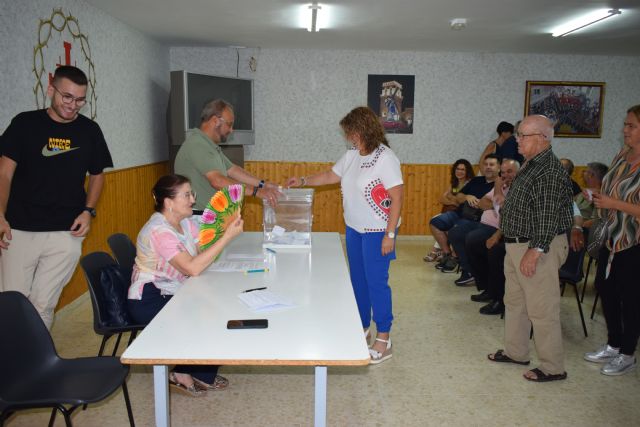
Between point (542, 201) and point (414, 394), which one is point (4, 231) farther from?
point (542, 201)

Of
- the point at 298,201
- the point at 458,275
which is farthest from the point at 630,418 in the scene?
the point at 458,275

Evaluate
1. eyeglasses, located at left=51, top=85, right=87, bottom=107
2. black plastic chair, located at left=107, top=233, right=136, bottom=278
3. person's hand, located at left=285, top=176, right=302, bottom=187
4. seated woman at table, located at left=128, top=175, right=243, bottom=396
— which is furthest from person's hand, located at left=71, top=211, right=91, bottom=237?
person's hand, located at left=285, top=176, right=302, bottom=187

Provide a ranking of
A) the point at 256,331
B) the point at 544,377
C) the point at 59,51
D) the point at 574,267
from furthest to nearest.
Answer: the point at 59,51 < the point at 574,267 < the point at 544,377 < the point at 256,331

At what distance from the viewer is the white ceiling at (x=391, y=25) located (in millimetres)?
4605

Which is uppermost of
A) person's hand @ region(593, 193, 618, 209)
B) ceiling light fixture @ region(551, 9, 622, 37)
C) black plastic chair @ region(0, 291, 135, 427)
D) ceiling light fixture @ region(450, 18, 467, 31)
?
ceiling light fixture @ region(551, 9, 622, 37)

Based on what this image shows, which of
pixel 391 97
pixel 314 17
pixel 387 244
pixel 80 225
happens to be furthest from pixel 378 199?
pixel 391 97

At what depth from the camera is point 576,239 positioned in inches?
143

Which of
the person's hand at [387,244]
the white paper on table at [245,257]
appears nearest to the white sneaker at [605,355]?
the person's hand at [387,244]

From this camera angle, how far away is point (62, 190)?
2.65 meters

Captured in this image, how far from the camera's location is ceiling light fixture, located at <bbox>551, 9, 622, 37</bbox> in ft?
15.5

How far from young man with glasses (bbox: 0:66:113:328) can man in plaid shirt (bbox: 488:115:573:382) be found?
2.34 meters

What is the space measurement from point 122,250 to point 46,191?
53cm

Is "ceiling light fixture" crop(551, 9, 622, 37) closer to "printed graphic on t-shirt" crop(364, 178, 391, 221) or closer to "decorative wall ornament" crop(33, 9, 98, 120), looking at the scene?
"printed graphic on t-shirt" crop(364, 178, 391, 221)

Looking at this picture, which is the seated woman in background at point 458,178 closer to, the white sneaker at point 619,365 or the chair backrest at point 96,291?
the white sneaker at point 619,365
